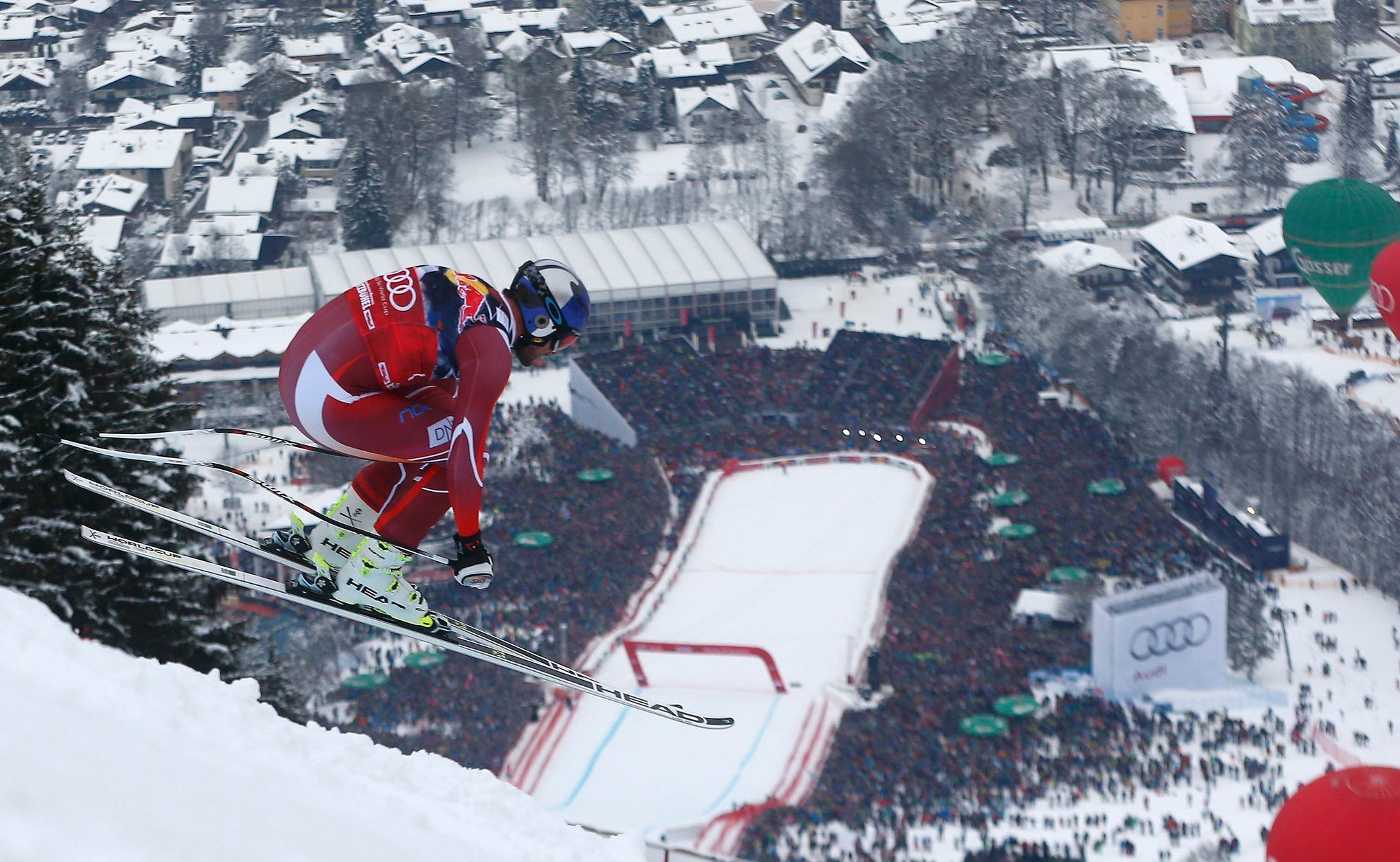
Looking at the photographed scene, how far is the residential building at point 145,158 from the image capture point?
5422 centimetres

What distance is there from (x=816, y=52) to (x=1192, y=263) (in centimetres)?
2238

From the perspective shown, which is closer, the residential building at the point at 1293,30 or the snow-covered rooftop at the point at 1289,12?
the residential building at the point at 1293,30

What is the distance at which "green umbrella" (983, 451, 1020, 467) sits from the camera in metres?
29.9

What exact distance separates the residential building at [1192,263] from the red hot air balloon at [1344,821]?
26342 millimetres

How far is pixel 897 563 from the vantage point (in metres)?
26.5

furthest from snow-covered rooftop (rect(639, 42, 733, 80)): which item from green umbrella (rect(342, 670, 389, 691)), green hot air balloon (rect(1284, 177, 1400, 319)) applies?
green umbrella (rect(342, 670, 389, 691))

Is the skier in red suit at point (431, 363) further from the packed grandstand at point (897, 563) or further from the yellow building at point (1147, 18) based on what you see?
the yellow building at point (1147, 18)

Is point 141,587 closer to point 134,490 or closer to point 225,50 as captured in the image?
point 134,490

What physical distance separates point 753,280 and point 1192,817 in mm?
23385

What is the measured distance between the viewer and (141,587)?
11.4 metres

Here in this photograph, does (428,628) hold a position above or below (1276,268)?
above

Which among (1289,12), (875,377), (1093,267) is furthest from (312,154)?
(1289,12)

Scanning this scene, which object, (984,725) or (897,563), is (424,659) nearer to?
(984,725)

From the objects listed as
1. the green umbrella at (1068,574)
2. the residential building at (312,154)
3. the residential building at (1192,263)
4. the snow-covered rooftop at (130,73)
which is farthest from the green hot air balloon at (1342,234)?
the snow-covered rooftop at (130,73)
